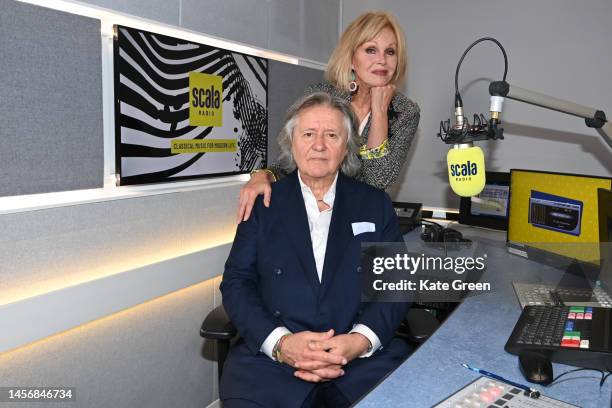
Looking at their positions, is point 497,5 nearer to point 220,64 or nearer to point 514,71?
point 514,71

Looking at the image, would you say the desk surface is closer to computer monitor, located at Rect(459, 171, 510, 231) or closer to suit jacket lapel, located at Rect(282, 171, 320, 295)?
suit jacket lapel, located at Rect(282, 171, 320, 295)

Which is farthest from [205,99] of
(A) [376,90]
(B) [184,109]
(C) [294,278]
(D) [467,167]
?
(D) [467,167]

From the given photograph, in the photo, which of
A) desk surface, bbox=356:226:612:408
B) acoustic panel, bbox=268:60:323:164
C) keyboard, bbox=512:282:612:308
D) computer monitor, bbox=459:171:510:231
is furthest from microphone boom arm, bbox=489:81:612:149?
acoustic panel, bbox=268:60:323:164

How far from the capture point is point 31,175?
Answer: 1.58 metres

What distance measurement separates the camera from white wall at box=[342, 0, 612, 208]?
2.85 meters

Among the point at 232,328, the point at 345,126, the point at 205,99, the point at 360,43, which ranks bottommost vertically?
the point at 232,328

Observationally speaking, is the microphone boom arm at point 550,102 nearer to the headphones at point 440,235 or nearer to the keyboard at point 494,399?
the keyboard at point 494,399

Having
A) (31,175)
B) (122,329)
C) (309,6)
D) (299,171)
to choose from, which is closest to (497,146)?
(309,6)

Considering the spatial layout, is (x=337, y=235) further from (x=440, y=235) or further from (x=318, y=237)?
(x=440, y=235)

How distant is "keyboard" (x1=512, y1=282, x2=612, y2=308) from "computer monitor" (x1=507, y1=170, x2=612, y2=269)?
120 millimetres

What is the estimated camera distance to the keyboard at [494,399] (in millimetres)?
1035

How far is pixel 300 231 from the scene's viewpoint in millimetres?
1710

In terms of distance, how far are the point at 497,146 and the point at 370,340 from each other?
2022mm

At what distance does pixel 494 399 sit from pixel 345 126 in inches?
41.5
